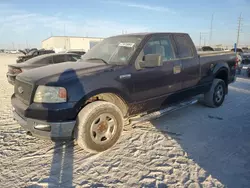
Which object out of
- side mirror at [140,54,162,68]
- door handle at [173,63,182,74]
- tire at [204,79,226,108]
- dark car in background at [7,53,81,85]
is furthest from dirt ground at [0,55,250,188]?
dark car in background at [7,53,81,85]

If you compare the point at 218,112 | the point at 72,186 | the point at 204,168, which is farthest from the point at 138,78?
the point at 218,112

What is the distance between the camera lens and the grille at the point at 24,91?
3.13 metres

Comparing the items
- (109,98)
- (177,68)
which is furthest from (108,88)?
(177,68)

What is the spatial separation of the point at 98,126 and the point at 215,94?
3787 mm

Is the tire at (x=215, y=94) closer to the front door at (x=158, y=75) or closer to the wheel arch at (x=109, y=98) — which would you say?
the front door at (x=158, y=75)

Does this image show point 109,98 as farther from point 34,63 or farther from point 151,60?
point 34,63

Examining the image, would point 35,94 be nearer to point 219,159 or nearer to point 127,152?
point 127,152

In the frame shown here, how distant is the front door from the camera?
12.2 feet

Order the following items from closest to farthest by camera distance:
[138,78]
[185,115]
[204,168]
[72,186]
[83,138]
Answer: [72,186], [204,168], [83,138], [138,78], [185,115]

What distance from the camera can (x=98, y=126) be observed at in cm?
333

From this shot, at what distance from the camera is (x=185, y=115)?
17.1 feet

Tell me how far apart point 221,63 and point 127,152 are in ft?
13.0

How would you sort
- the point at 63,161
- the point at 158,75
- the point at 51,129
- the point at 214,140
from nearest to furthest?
1. the point at 51,129
2. the point at 63,161
3. the point at 214,140
4. the point at 158,75

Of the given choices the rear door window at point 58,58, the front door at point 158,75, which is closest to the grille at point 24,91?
the front door at point 158,75
